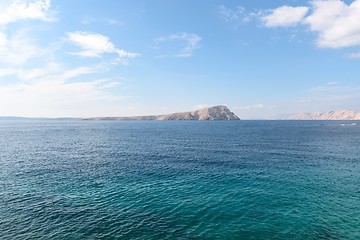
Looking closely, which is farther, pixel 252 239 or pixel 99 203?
pixel 99 203

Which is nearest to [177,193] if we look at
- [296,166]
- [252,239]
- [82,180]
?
[252,239]

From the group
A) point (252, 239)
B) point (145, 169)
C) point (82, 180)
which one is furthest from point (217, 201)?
point (82, 180)

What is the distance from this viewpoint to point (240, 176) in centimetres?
6084

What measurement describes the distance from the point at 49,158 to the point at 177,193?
5935cm

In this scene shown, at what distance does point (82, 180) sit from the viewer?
2269 inches

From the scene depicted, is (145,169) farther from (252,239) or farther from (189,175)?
(252,239)

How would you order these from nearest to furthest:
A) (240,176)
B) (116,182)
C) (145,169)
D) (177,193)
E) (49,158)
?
1. (177,193)
2. (116,182)
3. (240,176)
4. (145,169)
5. (49,158)

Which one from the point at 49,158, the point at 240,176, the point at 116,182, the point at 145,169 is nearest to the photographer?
the point at 116,182

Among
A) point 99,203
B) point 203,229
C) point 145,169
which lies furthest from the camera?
point 145,169

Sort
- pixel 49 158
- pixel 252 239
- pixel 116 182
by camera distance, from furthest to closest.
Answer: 1. pixel 49 158
2. pixel 116 182
3. pixel 252 239

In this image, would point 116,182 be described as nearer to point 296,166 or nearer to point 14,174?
point 14,174

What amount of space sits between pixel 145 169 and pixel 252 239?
41.3 m

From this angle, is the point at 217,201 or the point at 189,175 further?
the point at 189,175

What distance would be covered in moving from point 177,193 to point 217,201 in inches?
333
